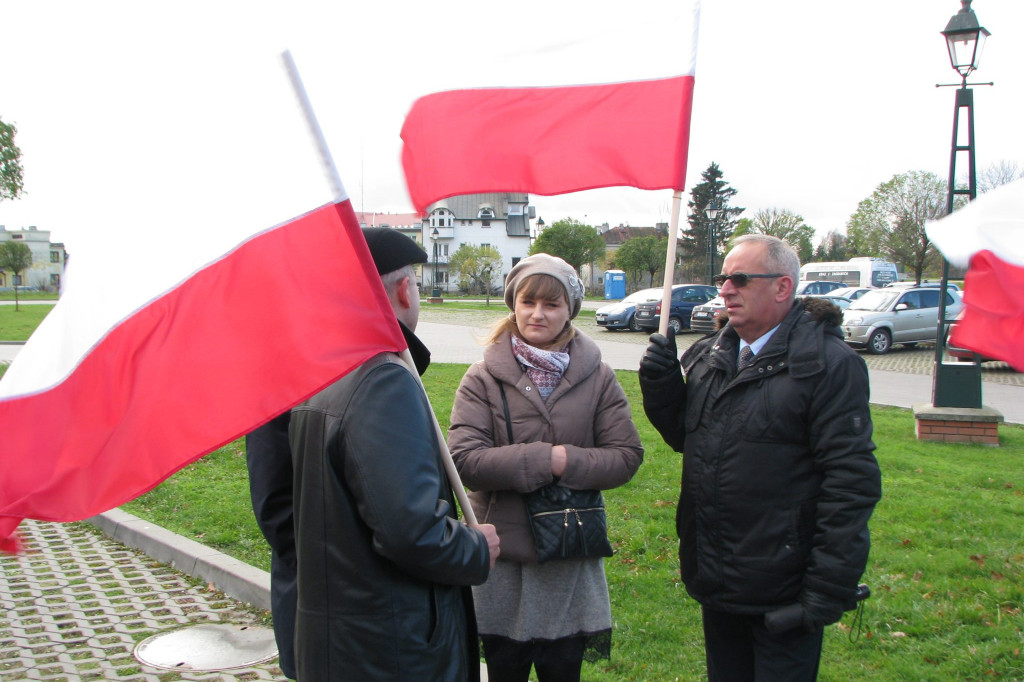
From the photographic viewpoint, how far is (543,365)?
10.2ft

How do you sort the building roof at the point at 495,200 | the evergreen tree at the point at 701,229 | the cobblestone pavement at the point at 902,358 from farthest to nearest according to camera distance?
1. the evergreen tree at the point at 701,229
2. the cobblestone pavement at the point at 902,358
3. the building roof at the point at 495,200

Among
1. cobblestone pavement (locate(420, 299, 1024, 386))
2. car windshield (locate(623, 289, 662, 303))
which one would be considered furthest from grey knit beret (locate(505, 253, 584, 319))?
car windshield (locate(623, 289, 662, 303))

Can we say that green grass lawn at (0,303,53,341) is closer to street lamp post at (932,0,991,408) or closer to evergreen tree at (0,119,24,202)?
evergreen tree at (0,119,24,202)

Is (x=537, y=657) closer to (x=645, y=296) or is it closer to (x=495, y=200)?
(x=495, y=200)

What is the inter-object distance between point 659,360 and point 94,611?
391 centimetres

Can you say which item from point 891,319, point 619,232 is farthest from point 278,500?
point 619,232

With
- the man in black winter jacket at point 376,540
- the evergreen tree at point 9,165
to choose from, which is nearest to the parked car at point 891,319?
the man in black winter jacket at point 376,540

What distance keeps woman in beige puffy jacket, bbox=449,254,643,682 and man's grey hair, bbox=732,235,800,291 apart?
2.28 feet

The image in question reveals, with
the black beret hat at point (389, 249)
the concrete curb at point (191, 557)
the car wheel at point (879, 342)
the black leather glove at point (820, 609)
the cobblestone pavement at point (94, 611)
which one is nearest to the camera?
the black beret hat at point (389, 249)

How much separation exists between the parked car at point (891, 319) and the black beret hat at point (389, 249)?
20.0 metres

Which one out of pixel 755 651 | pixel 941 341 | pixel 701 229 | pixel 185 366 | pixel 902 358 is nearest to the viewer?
Result: pixel 185 366

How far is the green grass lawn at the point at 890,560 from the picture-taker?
3961 millimetres

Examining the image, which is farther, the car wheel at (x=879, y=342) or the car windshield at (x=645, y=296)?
the car windshield at (x=645, y=296)

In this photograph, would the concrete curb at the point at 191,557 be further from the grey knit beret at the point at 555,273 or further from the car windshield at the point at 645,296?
the car windshield at the point at 645,296
